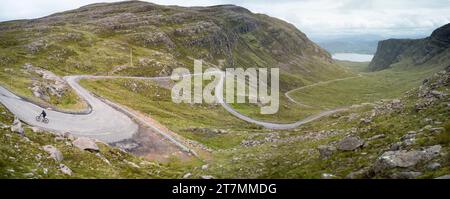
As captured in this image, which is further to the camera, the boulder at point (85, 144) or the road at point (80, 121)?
the road at point (80, 121)

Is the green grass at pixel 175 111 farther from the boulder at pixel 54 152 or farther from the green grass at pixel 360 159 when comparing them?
the boulder at pixel 54 152

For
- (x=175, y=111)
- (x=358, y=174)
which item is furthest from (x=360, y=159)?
(x=175, y=111)

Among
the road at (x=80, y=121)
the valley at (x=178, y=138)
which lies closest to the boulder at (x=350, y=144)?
the valley at (x=178, y=138)

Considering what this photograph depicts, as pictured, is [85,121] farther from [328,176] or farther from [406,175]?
[406,175]

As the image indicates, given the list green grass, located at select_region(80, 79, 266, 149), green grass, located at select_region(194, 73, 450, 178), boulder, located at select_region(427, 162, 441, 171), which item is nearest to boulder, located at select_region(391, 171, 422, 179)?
green grass, located at select_region(194, 73, 450, 178)

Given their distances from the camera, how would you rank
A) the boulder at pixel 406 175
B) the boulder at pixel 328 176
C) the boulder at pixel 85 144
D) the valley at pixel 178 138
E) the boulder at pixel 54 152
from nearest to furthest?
the boulder at pixel 406 175
the boulder at pixel 328 176
the valley at pixel 178 138
the boulder at pixel 54 152
the boulder at pixel 85 144

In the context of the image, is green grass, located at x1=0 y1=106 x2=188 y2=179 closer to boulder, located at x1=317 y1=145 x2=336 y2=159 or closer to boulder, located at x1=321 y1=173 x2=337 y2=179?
boulder, located at x1=317 y1=145 x2=336 y2=159

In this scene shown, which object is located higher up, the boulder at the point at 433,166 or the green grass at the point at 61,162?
the boulder at the point at 433,166
